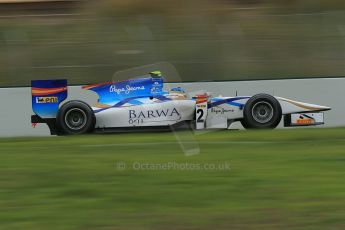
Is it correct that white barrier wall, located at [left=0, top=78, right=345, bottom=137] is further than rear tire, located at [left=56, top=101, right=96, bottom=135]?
Yes

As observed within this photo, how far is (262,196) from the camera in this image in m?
5.33

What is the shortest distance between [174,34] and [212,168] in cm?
1224

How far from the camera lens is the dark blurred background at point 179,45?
55.0 feet

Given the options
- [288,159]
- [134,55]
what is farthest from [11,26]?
[288,159]

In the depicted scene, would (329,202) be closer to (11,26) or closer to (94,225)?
(94,225)

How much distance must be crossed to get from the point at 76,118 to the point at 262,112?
3.63 metres

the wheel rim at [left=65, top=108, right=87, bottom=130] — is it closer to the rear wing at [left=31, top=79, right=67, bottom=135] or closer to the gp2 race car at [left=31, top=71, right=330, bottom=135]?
the gp2 race car at [left=31, top=71, right=330, bottom=135]

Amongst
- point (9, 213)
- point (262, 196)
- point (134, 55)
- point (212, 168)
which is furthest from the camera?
point (134, 55)

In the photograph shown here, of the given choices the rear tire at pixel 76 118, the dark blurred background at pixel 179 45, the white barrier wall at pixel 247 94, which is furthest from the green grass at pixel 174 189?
the dark blurred background at pixel 179 45

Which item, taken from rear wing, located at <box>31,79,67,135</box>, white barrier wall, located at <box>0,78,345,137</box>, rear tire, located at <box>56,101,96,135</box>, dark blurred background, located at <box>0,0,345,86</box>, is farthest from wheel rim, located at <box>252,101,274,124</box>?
dark blurred background, located at <box>0,0,345,86</box>

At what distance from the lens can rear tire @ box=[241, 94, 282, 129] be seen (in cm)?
1180

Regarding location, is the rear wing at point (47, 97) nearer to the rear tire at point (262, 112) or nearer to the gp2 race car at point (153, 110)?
the gp2 race car at point (153, 110)

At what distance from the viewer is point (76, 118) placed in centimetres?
1209

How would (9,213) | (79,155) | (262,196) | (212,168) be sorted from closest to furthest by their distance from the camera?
(9,213)
(262,196)
(212,168)
(79,155)
